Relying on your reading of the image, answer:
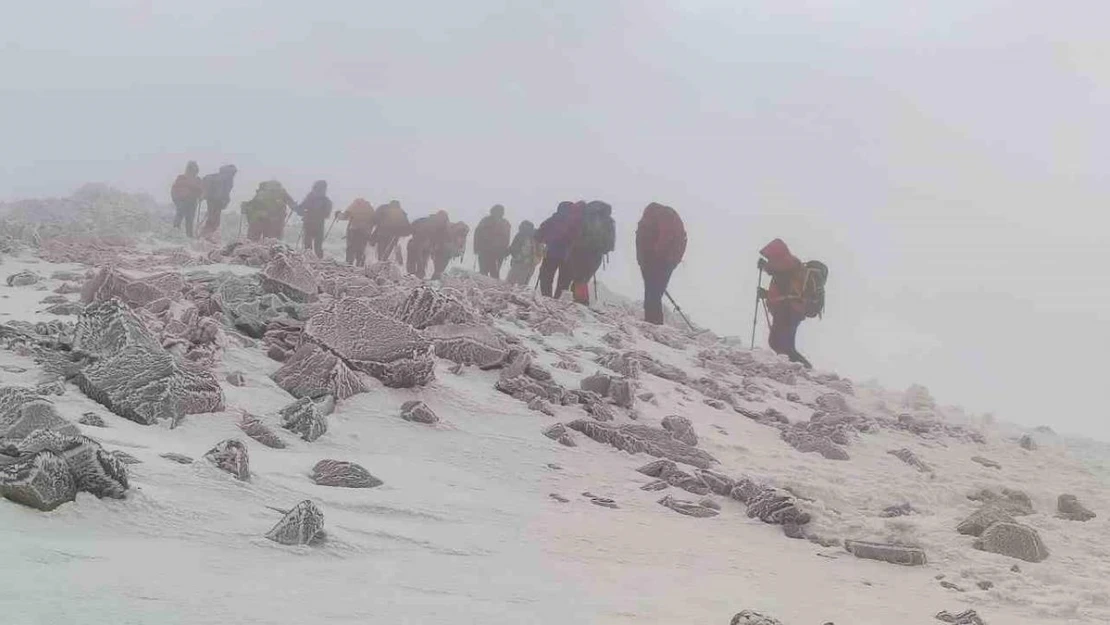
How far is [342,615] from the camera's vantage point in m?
2.32

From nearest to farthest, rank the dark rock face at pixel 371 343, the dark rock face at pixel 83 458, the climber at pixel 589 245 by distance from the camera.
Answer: the dark rock face at pixel 83 458 → the dark rock face at pixel 371 343 → the climber at pixel 589 245

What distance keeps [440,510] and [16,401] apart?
1.79 meters

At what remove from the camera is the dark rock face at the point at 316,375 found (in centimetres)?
524

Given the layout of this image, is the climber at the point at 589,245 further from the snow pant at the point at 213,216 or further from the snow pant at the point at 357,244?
the snow pant at the point at 213,216

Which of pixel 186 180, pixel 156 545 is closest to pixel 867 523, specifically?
pixel 156 545

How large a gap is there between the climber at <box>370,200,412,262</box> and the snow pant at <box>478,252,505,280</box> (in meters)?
2.84

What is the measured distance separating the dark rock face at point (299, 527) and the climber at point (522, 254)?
21219 millimetres

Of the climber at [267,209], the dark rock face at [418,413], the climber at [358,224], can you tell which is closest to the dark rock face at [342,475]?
the dark rock face at [418,413]

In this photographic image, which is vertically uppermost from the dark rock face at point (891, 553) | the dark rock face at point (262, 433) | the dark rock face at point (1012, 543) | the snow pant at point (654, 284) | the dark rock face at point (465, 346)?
the snow pant at point (654, 284)

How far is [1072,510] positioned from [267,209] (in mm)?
20967

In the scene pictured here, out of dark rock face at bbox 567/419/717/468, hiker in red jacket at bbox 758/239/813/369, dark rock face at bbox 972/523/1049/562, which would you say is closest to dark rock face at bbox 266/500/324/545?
dark rock face at bbox 567/419/717/468

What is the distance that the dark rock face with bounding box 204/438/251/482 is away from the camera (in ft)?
11.2

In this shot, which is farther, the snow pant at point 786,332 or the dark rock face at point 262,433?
the snow pant at point 786,332

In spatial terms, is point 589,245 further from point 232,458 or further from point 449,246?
point 232,458
